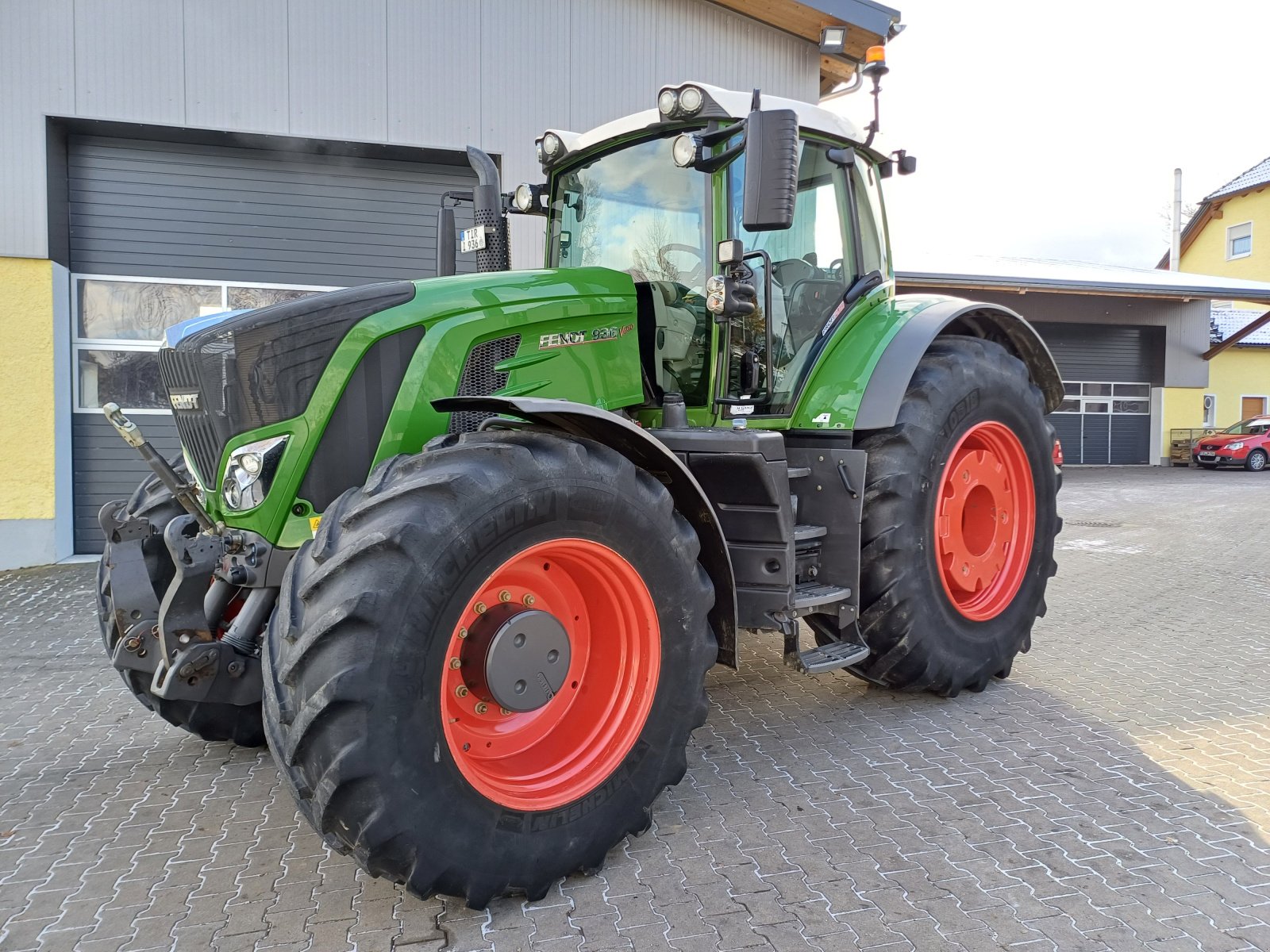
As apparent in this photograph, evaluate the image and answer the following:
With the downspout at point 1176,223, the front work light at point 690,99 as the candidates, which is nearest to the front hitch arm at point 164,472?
the front work light at point 690,99

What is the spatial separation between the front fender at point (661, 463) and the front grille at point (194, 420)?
2.63 feet

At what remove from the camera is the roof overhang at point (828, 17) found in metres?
9.45

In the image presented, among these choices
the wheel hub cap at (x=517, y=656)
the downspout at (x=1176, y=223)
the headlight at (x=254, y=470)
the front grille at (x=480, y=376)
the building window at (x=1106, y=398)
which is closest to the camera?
the wheel hub cap at (x=517, y=656)

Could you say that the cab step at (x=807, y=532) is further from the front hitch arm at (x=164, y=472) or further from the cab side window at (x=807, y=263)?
the front hitch arm at (x=164, y=472)

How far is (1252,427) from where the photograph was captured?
23.0 m

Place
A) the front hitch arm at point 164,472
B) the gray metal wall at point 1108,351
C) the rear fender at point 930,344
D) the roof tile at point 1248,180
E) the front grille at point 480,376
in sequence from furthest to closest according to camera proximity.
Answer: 1. the roof tile at point 1248,180
2. the gray metal wall at point 1108,351
3. the rear fender at point 930,344
4. the front grille at point 480,376
5. the front hitch arm at point 164,472

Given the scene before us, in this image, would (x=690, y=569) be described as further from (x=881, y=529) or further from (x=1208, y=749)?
(x=1208, y=749)

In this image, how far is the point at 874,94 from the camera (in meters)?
4.16

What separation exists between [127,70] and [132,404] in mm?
2925

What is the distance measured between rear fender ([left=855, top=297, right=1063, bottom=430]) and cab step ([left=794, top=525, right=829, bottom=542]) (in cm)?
45

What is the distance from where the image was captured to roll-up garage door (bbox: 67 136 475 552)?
341 inches

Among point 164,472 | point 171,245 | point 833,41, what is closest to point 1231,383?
point 833,41

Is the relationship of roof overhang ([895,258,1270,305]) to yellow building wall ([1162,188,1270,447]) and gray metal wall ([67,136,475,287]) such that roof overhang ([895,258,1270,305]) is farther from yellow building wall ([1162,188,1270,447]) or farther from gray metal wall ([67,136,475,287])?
gray metal wall ([67,136,475,287])

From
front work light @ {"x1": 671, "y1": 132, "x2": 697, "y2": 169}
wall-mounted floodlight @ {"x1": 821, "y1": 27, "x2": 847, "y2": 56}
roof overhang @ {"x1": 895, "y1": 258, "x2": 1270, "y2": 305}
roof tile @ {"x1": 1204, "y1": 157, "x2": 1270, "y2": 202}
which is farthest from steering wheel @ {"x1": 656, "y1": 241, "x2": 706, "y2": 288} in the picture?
roof tile @ {"x1": 1204, "y1": 157, "x2": 1270, "y2": 202}
